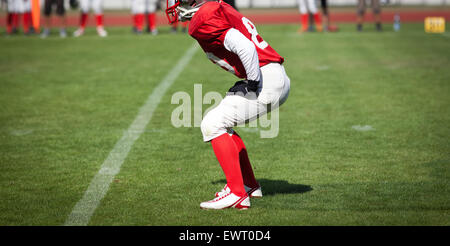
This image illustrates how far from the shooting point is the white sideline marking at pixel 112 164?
402 cm

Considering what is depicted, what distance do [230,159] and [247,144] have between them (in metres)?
1.90

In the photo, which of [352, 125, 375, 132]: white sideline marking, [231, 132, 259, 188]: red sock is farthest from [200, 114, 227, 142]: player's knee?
[352, 125, 375, 132]: white sideline marking

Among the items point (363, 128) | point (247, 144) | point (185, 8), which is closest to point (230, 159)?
point (185, 8)

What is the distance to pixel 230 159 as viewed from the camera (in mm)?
4043

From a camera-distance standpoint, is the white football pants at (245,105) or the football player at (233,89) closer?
the football player at (233,89)

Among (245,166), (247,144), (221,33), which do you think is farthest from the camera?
(247,144)

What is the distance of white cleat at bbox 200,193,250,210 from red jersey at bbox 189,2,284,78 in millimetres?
819

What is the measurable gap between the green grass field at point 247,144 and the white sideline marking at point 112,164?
60 millimetres

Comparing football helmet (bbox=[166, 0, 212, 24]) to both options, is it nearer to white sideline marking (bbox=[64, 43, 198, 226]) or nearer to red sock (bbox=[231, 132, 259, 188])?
red sock (bbox=[231, 132, 259, 188])

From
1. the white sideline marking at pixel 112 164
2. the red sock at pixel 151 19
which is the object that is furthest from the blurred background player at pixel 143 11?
the white sideline marking at pixel 112 164

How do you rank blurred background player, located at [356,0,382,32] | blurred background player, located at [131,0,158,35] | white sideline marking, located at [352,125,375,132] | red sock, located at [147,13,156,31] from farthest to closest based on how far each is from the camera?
red sock, located at [147,13,156,31] < blurred background player, located at [131,0,158,35] < blurred background player, located at [356,0,382,32] < white sideline marking, located at [352,125,375,132]

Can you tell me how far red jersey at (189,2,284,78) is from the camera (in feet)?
12.6

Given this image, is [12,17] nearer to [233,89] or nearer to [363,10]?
[363,10]

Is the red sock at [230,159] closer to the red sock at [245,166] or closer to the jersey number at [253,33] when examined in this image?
the red sock at [245,166]
